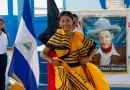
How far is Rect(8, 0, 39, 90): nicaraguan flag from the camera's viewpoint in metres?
4.60

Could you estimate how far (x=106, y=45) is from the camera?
16.4ft

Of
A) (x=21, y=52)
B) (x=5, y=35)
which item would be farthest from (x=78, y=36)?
(x=5, y=35)

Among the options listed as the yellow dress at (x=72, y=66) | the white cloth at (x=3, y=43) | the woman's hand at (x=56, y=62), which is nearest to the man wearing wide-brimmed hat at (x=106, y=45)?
the white cloth at (x=3, y=43)

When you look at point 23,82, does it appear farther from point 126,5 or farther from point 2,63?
point 126,5

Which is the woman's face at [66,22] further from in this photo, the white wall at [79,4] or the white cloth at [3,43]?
the white wall at [79,4]

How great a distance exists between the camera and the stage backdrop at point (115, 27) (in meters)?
4.89

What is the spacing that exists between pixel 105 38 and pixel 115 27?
0.70ft

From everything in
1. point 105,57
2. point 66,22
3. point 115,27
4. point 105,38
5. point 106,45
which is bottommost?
point 105,57

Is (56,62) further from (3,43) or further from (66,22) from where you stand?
(3,43)

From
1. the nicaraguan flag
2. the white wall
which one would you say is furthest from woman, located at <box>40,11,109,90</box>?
the white wall

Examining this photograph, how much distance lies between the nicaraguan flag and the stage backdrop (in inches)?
30.6

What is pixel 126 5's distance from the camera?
715 centimetres

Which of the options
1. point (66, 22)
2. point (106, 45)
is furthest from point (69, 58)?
point (106, 45)

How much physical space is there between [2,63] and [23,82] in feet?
1.66
